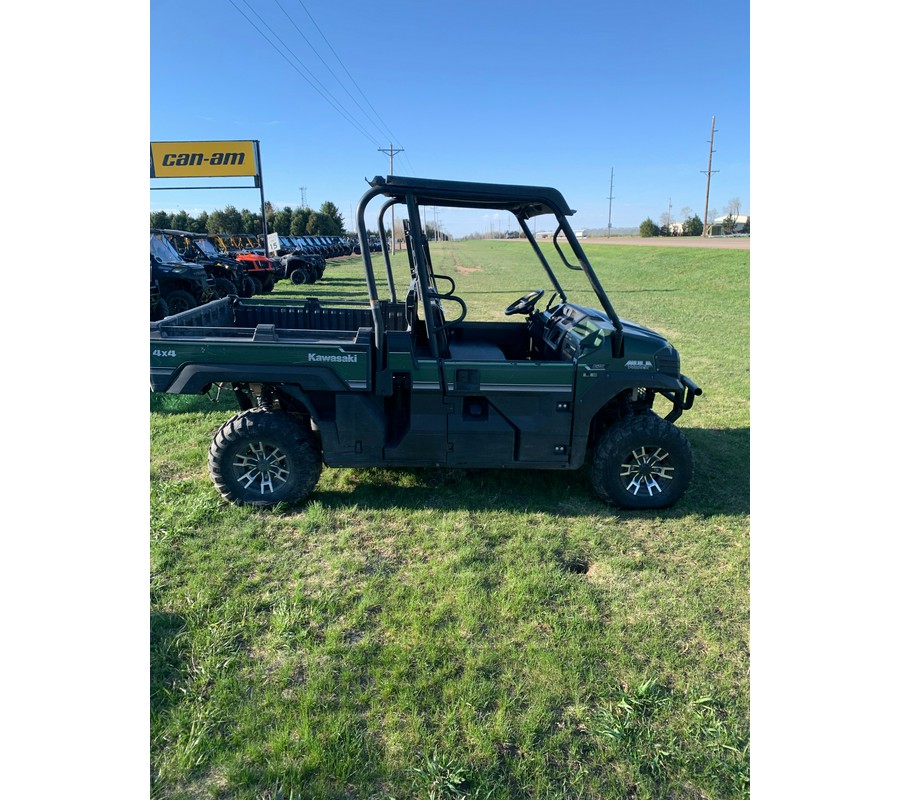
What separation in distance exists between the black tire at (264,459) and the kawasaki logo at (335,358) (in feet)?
1.56

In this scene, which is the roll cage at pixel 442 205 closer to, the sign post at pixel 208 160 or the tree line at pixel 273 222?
the sign post at pixel 208 160

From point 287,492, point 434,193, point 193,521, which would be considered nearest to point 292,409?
point 287,492

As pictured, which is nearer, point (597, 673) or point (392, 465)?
point (597, 673)

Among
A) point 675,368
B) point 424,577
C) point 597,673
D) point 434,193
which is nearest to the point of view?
point 597,673

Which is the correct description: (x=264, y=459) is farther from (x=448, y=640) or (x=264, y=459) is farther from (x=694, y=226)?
(x=694, y=226)

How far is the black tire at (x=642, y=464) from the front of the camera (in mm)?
3943

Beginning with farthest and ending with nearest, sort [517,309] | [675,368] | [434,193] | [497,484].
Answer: [517,309], [497,484], [675,368], [434,193]

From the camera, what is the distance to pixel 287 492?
3934mm

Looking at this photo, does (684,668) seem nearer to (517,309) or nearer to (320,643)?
(320,643)

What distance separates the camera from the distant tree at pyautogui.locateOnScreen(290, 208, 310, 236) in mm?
44750

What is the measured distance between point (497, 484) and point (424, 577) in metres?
1.30

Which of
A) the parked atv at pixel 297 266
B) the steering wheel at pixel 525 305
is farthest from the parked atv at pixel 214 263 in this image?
the steering wheel at pixel 525 305

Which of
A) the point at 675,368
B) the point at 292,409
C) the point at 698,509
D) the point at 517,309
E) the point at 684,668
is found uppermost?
the point at 517,309

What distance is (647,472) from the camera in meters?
4.03
